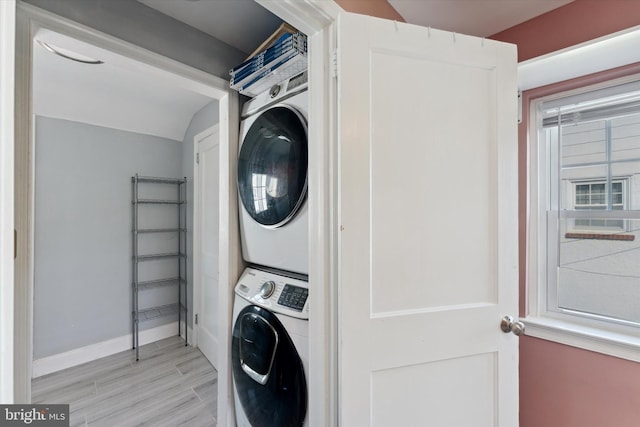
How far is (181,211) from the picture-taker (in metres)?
2.96

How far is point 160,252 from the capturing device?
2.85 metres

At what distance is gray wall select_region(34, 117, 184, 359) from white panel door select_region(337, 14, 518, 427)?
261 cm

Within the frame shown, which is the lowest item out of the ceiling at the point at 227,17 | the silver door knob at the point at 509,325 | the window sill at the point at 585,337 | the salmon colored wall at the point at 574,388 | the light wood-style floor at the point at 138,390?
the light wood-style floor at the point at 138,390

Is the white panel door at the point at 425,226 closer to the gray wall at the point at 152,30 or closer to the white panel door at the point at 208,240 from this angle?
the gray wall at the point at 152,30

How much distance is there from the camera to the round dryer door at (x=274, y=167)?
46.8 inches

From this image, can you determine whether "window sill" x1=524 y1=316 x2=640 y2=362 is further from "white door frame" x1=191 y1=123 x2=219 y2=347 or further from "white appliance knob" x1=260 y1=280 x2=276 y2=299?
"white door frame" x1=191 y1=123 x2=219 y2=347

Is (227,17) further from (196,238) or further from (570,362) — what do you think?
(570,362)

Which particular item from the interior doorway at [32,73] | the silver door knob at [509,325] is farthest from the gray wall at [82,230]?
the silver door knob at [509,325]

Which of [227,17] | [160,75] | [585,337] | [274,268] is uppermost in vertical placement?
[227,17]

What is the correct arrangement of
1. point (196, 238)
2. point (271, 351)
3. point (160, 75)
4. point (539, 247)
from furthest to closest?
1. point (196, 238)
2. point (539, 247)
3. point (160, 75)
4. point (271, 351)

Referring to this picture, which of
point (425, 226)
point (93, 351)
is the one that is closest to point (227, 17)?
point (425, 226)

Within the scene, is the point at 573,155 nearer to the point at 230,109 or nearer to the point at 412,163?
the point at 412,163

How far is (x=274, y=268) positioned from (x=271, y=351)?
0.37 metres

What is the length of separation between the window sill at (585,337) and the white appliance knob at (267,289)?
4.70ft
